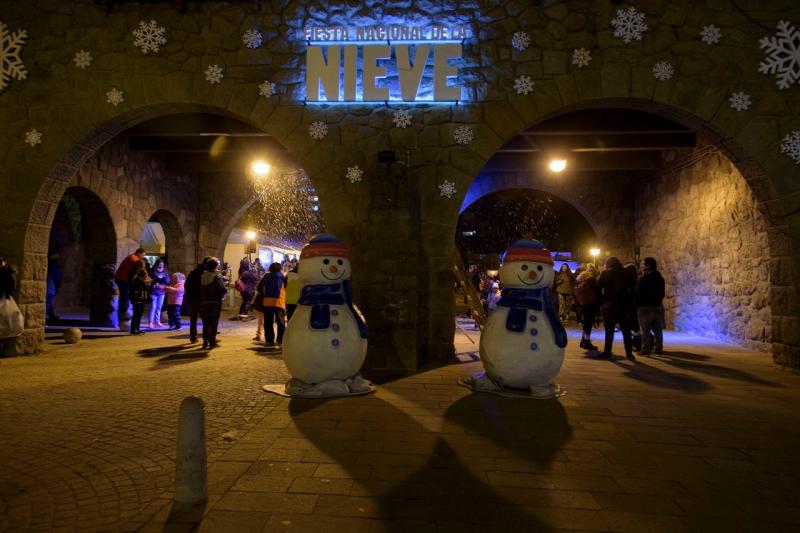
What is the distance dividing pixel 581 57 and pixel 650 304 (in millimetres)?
4010

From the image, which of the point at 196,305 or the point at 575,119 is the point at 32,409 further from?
the point at 575,119

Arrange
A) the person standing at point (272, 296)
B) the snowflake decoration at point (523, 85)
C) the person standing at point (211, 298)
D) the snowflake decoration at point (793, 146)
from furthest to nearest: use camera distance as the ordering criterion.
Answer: the person standing at point (272, 296) → the person standing at point (211, 298) → the snowflake decoration at point (523, 85) → the snowflake decoration at point (793, 146)

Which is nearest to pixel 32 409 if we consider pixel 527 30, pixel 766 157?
pixel 527 30

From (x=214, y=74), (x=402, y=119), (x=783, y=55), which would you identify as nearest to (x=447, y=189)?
(x=402, y=119)

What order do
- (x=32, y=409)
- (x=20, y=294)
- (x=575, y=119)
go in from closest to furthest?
1. (x=32, y=409)
2. (x=20, y=294)
3. (x=575, y=119)

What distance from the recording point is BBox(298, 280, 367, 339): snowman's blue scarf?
4578mm

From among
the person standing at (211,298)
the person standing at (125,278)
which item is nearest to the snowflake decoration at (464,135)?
the person standing at (211,298)

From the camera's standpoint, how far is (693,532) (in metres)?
2.21

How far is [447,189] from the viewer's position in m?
6.66

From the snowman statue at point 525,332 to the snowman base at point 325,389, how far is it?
1336 millimetres

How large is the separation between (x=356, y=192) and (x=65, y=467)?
4.69 metres

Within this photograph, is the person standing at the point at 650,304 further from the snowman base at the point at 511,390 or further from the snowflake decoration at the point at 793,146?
the snowman base at the point at 511,390

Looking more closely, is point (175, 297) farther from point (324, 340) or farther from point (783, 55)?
point (783, 55)

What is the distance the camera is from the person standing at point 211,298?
7.73 meters
